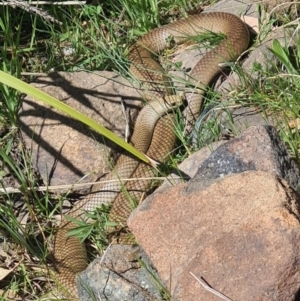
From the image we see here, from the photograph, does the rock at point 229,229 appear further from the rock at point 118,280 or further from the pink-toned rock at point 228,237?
the rock at point 118,280

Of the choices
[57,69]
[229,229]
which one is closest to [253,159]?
[229,229]

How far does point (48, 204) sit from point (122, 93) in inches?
34.9

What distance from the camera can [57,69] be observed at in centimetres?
519

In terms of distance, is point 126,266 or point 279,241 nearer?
point 279,241

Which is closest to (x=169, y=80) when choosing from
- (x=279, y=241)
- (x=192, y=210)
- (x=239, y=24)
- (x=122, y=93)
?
(x=122, y=93)

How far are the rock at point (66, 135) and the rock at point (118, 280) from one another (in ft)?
3.08

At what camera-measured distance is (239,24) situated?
519 cm

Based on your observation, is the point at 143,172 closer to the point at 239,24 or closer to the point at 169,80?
the point at 169,80

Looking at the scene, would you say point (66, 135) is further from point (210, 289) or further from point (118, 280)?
point (210, 289)

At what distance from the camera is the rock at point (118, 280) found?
341 centimetres

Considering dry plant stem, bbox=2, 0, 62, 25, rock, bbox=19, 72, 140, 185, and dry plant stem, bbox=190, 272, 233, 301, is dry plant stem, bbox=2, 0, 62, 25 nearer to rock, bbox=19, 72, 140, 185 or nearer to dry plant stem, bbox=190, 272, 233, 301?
rock, bbox=19, 72, 140, 185

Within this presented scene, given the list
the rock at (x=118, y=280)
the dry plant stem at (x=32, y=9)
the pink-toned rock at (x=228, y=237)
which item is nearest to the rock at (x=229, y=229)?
the pink-toned rock at (x=228, y=237)

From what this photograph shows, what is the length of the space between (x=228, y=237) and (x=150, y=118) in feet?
6.24

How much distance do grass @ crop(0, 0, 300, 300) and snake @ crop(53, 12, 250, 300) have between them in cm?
9
